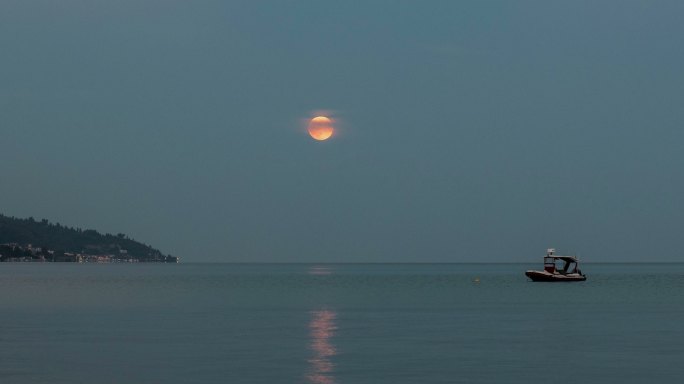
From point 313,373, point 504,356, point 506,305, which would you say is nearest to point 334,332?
point 504,356

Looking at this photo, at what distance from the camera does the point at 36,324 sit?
277 ft

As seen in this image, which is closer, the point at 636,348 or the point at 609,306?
the point at 636,348

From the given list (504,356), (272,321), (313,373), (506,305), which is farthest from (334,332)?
(506,305)

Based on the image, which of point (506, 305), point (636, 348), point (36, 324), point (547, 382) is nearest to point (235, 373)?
point (547, 382)

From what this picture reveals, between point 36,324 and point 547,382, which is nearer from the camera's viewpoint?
point 547,382

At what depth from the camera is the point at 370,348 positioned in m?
61.1

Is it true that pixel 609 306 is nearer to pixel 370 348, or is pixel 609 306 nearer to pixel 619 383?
pixel 370 348

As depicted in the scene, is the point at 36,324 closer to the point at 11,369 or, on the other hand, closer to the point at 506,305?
the point at 11,369

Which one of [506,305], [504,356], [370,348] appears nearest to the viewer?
[504,356]

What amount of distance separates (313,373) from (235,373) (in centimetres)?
365

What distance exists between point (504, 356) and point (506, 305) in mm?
64301

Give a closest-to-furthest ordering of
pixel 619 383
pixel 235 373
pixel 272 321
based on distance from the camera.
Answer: pixel 619 383, pixel 235 373, pixel 272 321

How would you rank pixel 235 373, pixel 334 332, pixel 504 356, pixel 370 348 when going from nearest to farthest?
pixel 235 373 < pixel 504 356 < pixel 370 348 < pixel 334 332

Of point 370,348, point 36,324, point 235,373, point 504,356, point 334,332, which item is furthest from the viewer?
point 36,324
